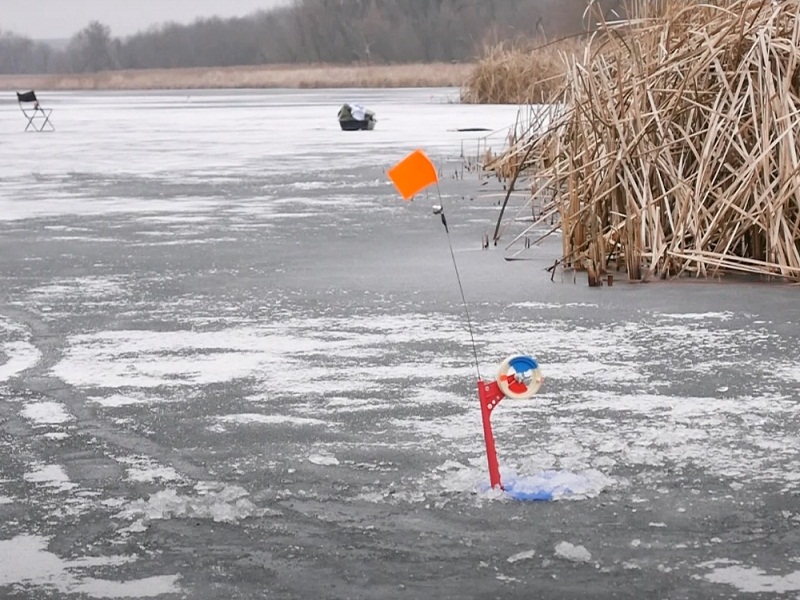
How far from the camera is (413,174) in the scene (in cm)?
367

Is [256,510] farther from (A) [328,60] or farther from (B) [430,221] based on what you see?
(A) [328,60]

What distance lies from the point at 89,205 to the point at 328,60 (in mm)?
87338

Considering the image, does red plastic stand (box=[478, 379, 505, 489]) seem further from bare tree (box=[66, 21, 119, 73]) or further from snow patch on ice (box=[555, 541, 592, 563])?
bare tree (box=[66, 21, 119, 73])

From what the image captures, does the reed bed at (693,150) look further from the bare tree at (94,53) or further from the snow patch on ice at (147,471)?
the bare tree at (94,53)

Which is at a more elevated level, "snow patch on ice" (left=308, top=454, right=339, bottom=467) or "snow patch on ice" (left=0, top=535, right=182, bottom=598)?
"snow patch on ice" (left=0, top=535, right=182, bottom=598)

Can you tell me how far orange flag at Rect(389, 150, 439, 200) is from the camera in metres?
3.67

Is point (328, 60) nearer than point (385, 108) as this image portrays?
No

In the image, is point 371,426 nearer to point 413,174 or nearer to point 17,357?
point 413,174

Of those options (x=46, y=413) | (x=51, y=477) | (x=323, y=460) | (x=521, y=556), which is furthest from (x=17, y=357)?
(x=521, y=556)

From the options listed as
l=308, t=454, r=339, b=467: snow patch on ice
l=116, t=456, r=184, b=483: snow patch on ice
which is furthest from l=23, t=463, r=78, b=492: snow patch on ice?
l=308, t=454, r=339, b=467: snow patch on ice

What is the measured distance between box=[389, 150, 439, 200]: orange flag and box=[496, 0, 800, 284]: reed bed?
3.06 metres

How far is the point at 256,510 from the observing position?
327 cm

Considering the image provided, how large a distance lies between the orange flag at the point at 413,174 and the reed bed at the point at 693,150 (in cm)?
306

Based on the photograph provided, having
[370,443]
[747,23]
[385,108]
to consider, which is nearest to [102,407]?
[370,443]
